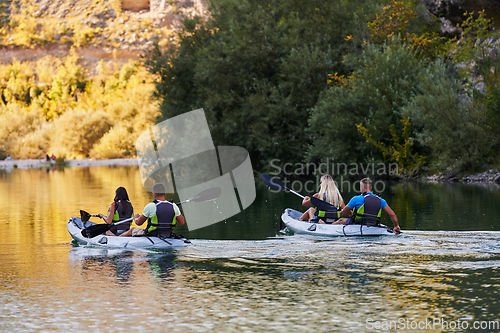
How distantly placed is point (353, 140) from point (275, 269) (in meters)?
24.9

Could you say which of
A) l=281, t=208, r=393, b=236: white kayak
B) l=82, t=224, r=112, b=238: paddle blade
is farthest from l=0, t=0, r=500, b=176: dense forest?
l=82, t=224, r=112, b=238: paddle blade

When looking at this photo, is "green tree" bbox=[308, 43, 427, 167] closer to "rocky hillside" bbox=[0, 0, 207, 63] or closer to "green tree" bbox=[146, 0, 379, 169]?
"green tree" bbox=[146, 0, 379, 169]

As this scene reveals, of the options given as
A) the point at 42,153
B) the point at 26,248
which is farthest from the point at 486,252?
the point at 42,153

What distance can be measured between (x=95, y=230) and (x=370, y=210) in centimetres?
626

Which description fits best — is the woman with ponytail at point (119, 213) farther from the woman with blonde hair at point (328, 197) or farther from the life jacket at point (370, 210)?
the life jacket at point (370, 210)

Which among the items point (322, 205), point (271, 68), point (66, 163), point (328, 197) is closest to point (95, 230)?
point (322, 205)

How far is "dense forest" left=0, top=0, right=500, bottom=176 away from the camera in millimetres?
34094

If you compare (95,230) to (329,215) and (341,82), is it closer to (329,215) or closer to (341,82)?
(329,215)

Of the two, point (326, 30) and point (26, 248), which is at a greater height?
point (326, 30)

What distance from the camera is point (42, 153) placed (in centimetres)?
8300

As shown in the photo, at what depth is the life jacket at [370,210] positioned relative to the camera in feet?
49.8

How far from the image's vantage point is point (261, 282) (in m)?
10.8

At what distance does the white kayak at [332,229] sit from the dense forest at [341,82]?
59.6ft

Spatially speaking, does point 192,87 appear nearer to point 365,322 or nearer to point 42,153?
point 365,322
